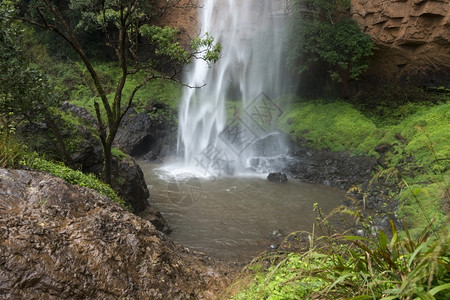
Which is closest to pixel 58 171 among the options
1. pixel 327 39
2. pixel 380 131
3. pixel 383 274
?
pixel 383 274

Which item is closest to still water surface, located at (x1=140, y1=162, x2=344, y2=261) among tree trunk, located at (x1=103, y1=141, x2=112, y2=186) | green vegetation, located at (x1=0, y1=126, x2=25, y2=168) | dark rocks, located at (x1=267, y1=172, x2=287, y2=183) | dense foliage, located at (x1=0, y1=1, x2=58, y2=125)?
dark rocks, located at (x1=267, y1=172, x2=287, y2=183)

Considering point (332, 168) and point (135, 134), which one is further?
point (135, 134)

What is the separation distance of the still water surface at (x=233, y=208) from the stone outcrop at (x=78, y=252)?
9.18 ft

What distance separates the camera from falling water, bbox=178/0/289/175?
15805 millimetres

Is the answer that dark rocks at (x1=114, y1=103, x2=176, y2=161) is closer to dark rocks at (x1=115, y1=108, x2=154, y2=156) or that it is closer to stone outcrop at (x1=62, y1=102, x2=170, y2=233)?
dark rocks at (x1=115, y1=108, x2=154, y2=156)

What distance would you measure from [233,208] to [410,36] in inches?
476

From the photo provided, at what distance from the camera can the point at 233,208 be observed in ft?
29.2

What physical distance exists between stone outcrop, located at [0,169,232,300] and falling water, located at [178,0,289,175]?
11.4 m

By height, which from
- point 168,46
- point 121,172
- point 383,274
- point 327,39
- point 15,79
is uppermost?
point 327,39

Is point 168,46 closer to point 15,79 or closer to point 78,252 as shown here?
point 15,79

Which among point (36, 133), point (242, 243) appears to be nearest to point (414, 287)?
point (242, 243)

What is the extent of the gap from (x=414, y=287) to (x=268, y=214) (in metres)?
7.29

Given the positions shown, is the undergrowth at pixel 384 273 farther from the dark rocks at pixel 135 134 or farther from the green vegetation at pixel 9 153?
the dark rocks at pixel 135 134

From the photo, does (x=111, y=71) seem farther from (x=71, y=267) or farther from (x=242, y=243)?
(x=71, y=267)
